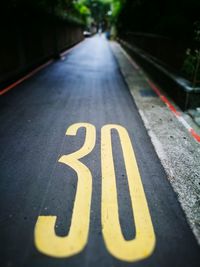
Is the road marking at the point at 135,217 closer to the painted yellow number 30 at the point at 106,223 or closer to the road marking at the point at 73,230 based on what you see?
the painted yellow number 30 at the point at 106,223

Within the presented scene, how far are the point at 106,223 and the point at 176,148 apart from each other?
2.49 meters

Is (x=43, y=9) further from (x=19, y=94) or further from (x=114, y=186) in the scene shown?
(x=114, y=186)

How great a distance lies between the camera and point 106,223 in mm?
2844

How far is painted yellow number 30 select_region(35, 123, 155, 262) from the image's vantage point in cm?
252

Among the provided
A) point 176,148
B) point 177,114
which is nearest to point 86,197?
point 176,148

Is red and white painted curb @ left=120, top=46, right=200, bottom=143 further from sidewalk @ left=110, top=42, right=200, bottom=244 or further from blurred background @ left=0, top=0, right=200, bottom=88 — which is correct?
blurred background @ left=0, top=0, right=200, bottom=88

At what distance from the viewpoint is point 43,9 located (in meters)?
14.7

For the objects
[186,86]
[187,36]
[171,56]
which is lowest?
[186,86]

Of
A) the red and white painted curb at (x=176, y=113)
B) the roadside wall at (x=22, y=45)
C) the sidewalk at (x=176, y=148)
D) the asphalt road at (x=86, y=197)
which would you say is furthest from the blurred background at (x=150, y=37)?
the asphalt road at (x=86, y=197)

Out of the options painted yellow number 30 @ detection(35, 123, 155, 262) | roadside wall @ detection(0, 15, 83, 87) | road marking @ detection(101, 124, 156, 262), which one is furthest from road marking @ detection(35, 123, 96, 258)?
roadside wall @ detection(0, 15, 83, 87)

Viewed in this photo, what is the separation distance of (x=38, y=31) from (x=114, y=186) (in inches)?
534

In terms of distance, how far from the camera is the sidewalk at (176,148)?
328cm

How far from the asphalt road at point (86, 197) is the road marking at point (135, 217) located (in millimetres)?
11

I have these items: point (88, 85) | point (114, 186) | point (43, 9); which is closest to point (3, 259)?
point (114, 186)
